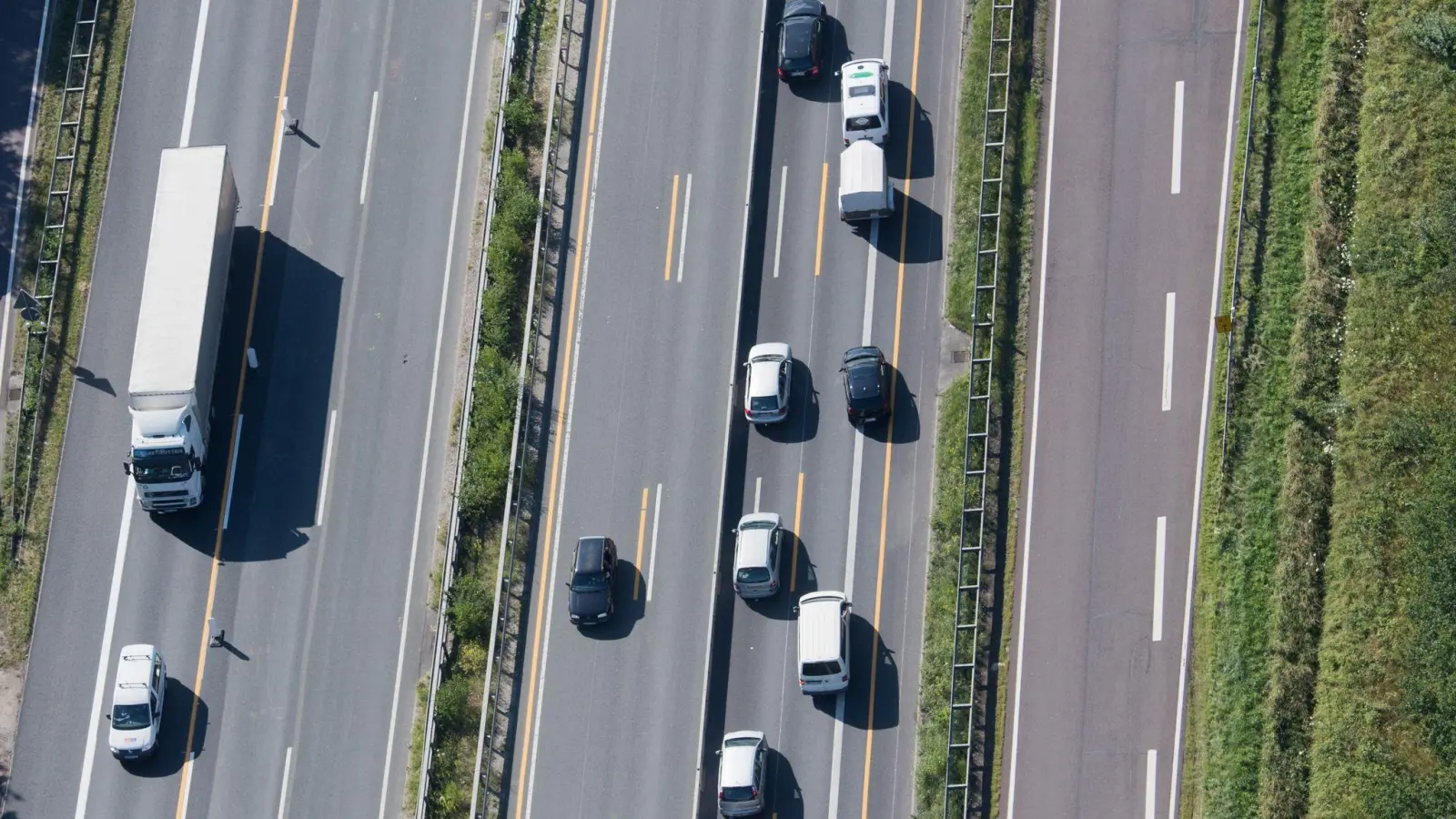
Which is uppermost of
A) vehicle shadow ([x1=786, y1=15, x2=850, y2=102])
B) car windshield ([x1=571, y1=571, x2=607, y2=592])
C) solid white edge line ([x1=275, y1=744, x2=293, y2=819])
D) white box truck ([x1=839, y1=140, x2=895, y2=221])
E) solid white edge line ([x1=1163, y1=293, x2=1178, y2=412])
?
vehicle shadow ([x1=786, y1=15, x2=850, y2=102])

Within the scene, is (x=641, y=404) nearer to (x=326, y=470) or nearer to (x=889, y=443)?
(x=889, y=443)

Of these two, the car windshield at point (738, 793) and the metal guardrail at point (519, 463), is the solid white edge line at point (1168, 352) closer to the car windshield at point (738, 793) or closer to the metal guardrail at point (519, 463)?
the car windshield at point (738, 793)

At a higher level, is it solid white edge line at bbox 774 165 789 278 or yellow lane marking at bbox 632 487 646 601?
solid white edge line at bbox 774 165 789 278

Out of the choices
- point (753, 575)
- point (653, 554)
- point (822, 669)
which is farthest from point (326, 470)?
point (822, 669)

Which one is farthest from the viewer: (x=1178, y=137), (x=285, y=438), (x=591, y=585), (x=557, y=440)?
(x=285, y=438)

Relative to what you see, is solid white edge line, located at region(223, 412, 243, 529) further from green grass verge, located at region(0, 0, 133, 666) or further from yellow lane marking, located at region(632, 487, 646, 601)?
yellow lane marking, located at region(632, 487, 646, 601)

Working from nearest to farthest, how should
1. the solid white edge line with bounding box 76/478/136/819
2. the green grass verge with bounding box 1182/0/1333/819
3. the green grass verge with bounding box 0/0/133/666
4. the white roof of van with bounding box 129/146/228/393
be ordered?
the green grass verge with bounding box 1182/0/1333/819 < the solid white edge line with bounding box 76/478/136/819 < the white roof of van with bounding box 129/146/228/393 < the green grass verge with bounding box 0/0/133/666

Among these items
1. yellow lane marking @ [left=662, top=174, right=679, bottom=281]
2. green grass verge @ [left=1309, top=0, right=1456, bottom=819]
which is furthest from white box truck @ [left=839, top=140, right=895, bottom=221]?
green grass verge @ [left=1309, top=0, right=1456, bottom=819]

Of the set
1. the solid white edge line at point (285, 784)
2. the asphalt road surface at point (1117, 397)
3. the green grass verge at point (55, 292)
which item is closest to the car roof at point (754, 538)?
the asphalt road surface at point (1117, 397)
